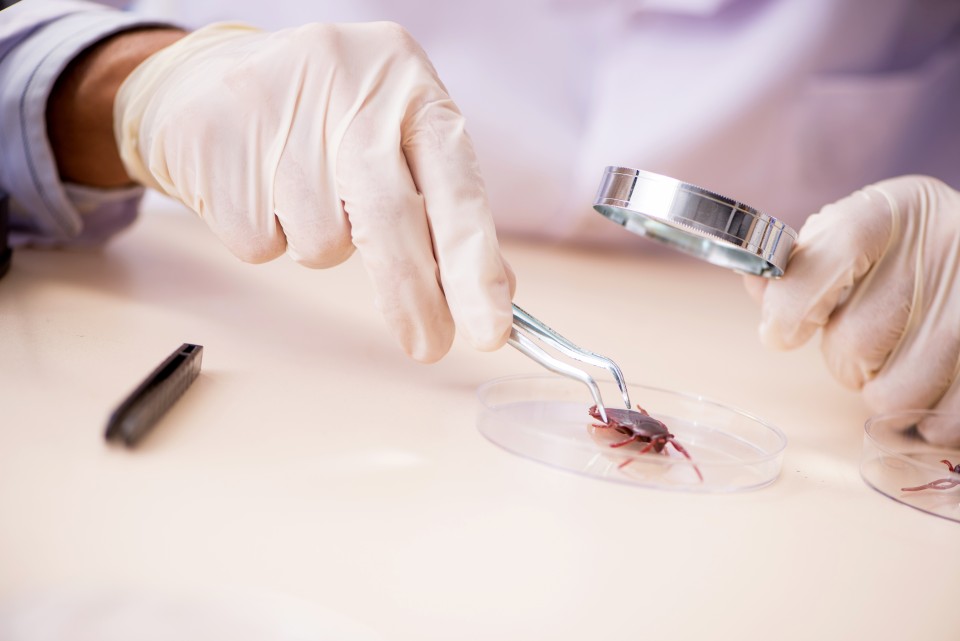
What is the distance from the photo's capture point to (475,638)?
2.24ft

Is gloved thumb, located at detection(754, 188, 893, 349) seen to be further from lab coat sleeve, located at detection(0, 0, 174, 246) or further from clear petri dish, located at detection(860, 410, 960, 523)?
lab coat sleeve, located at detection(0, 0, 174, 246)

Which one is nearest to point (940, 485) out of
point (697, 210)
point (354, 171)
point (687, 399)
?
point (687, 399)

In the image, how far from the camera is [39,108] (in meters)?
1.53

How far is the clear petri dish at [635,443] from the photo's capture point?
1.04 m

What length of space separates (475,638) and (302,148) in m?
0.80

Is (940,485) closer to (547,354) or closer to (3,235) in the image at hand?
(547,354)

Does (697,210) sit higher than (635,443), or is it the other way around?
(697,210)

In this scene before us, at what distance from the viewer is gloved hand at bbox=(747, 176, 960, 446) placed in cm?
136

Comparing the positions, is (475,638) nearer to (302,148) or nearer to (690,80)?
(302,148)

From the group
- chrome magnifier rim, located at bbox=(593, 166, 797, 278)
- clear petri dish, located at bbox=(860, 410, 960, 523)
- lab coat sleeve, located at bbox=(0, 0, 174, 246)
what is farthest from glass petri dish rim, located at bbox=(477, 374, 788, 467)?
lab coat sleeve, located at bbox=(0, 0, 174, 246)

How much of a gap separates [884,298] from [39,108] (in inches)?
60.4

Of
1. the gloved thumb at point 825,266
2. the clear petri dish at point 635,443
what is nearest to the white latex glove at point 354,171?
the clear petri dish at point 635,443

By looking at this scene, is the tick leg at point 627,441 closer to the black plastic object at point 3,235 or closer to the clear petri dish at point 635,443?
the clear petri dish at point 635,443

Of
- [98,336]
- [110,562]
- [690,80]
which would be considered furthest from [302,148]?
[690,80]
